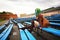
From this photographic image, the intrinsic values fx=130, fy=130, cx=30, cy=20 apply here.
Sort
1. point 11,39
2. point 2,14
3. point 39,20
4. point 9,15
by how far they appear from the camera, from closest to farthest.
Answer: point 39,20 → point 11,39 → point 2,14 → point 9,15

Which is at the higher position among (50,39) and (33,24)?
(33,24)

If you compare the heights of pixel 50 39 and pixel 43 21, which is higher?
pixel 43 21

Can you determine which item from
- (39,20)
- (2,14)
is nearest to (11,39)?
(39,20)

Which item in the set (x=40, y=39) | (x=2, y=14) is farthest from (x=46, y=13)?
(x=2, y=14)

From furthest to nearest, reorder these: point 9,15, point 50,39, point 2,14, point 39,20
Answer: point 9,15 < point 2,14 < point 50,39 < point 39,20

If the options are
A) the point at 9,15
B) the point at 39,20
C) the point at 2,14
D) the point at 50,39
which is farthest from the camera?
the point at 9,15

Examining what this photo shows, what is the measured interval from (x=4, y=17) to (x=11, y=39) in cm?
2272

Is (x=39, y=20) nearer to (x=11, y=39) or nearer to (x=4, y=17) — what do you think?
(x=11, y=39)

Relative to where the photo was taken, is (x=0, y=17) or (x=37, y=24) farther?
(x=0, y=17)

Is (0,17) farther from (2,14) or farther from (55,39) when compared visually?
(55,39)

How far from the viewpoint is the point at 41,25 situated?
362 cm

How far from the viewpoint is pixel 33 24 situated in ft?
12.0

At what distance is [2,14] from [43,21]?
2349 centimetres

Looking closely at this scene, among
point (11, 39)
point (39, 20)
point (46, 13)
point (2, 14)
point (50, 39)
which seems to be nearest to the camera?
point (39, 20)
